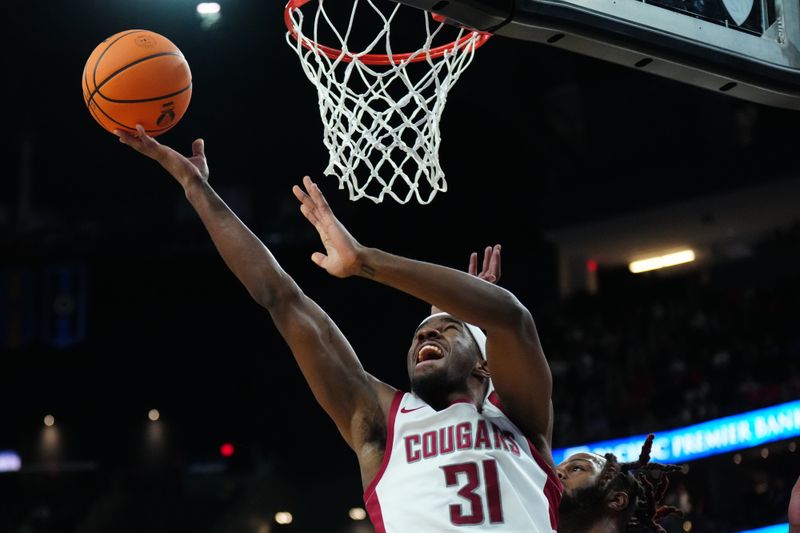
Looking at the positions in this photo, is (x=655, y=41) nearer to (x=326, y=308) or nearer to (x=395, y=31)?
(x=395, y=31)

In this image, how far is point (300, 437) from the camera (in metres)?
14.3

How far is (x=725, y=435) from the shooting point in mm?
8852

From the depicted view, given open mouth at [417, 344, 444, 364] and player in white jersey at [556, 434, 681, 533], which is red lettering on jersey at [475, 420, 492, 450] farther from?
player in white jersey at [556, 434, 681, 533]

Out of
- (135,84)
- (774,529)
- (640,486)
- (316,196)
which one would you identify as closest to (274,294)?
(316,196)

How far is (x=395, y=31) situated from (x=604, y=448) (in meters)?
4.29

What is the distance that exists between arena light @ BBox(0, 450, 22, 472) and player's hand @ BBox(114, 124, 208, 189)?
12161mm

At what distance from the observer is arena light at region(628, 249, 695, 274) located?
15.0 meters

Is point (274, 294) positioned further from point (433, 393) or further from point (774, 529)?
point (774, 529)

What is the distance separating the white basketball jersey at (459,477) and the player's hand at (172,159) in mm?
904

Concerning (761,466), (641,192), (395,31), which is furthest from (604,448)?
(641,192)

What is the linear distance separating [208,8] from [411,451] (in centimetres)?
777

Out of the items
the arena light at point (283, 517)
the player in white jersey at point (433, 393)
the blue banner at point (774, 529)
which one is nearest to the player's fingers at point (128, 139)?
the player in white jersey at point (433, 393)

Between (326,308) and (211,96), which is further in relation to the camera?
(326,308)

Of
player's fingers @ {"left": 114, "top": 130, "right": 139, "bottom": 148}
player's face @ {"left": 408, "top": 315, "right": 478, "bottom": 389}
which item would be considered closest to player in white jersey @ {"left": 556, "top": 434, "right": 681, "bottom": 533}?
player's face @ {"left": 408, "top": 315, "right": 478, "bottom": 389}
